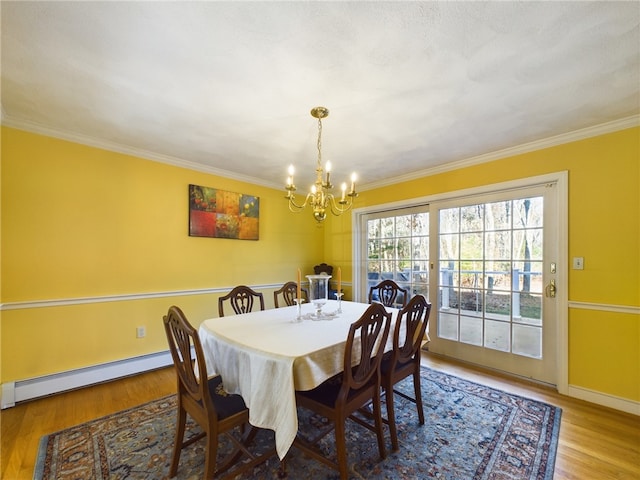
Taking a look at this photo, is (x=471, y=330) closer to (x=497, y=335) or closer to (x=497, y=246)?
(x=497, y=335)

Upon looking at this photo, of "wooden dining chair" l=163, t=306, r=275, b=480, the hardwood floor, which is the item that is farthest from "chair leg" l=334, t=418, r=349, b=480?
the hardwood floor

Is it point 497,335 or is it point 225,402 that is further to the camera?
point 497,335

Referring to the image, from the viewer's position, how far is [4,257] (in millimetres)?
2281

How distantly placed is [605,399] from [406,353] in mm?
1816

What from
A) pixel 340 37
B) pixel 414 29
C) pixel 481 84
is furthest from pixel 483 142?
pixel 340 37

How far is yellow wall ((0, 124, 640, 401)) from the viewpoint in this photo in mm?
2270

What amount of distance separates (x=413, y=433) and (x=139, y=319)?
2.79m

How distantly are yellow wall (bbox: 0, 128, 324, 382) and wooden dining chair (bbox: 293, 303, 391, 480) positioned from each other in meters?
2.24

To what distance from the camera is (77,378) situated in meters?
2.54

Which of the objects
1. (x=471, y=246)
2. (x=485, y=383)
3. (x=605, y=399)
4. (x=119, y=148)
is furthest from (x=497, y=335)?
(x=119, y=148)

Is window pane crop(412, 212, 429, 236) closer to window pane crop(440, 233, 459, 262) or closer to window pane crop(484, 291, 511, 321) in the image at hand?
window pane crop(440, 233, 459, 262)

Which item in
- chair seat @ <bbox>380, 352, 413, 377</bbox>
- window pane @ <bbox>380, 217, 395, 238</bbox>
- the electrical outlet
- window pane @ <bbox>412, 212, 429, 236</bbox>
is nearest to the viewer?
chair seat @ <bbox>380, 352, 413, 377</bbox>

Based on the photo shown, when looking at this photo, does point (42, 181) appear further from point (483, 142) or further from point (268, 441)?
point (483, 142)

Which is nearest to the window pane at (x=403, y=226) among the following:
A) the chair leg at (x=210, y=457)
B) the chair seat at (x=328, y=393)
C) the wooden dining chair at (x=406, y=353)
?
the wooden dining chair at (x=406, y=353)
